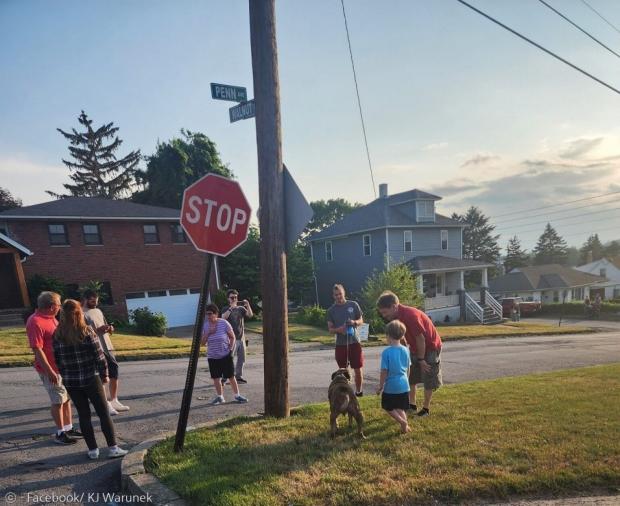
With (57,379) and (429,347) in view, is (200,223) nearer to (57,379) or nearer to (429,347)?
(57,379)

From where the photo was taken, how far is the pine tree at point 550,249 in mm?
95750

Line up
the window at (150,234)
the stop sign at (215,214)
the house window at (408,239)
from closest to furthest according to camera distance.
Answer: the stop sign at (215,214) < the window at (150,234) < the house window at (408,239)

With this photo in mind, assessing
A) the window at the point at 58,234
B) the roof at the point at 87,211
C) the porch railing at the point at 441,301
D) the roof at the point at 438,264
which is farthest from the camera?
the roof at the point at 438,264

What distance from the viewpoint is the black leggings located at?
442 centimetres

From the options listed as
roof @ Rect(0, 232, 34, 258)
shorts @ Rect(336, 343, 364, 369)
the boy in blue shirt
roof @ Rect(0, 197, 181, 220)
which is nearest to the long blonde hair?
the boy in blue shirt

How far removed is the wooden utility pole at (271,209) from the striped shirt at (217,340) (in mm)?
1540

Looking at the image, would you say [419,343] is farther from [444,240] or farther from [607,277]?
[607,277]

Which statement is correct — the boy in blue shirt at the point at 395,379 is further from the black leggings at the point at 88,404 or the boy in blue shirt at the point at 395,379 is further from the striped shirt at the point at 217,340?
the black leggings at the point at 88,404

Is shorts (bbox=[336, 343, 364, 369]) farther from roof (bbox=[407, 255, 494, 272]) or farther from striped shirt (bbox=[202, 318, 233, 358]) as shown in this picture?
roof (bbox=[407, 255, 494, 272])

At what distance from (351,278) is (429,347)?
2737 cm

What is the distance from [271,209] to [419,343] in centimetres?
254

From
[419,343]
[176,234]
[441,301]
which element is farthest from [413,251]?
[419,343]

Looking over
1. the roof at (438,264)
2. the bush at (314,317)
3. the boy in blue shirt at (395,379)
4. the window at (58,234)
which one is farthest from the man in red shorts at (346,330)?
the roof at (438,264)

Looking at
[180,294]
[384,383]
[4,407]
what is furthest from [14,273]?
[384,383]
